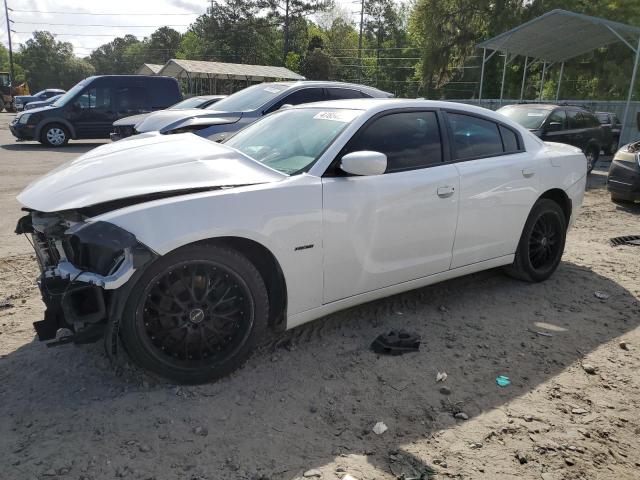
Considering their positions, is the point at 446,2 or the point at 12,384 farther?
the point at 446,2

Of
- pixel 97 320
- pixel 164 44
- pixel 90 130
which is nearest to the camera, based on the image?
pixel 97 320

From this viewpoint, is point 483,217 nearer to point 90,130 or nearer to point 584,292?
point 584,292

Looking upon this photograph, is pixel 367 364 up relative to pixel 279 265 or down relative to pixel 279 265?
down

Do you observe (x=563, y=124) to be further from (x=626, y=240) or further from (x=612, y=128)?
(x=626, y=240)

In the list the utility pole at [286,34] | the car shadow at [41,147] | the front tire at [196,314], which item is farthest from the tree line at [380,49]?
the front tire at [196,314]

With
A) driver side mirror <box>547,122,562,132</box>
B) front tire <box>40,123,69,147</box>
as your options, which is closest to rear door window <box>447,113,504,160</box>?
driver side mirror <box>547,122,562,132</box>

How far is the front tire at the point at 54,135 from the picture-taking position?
1513cm

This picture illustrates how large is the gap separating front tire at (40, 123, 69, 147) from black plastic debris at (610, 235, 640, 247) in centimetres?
1462

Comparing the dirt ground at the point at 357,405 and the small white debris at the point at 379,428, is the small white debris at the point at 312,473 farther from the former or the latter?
the small white debris at the point at 379,428

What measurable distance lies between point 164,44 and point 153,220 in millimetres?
106731

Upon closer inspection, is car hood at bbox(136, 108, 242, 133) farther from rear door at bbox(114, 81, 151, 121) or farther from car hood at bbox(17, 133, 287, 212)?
rear door at bbox(114, 81, 151, 121)

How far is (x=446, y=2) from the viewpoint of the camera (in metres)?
33.9

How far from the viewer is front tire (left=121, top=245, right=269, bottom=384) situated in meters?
2.72

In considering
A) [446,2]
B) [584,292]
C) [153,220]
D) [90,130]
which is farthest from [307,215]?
[446,2]
